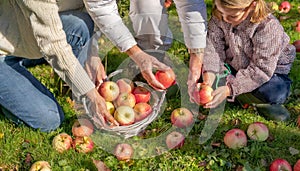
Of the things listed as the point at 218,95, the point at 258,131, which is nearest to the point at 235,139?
the point at 258,131

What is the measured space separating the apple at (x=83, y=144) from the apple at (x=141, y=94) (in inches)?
17.2

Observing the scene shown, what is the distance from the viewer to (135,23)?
383 centimetres

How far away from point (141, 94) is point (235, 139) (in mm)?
709

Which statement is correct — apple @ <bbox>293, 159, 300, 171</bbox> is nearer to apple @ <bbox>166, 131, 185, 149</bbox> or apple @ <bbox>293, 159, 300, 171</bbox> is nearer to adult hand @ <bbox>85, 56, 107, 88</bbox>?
apple @ <bbox>166, 131, 185, 149</bbox>

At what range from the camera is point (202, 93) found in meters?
3.38

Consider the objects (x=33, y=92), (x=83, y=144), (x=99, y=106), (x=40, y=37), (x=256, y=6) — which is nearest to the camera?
(x=40, y=37)

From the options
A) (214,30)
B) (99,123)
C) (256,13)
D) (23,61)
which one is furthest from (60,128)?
(256,13)

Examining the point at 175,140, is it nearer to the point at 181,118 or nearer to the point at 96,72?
the point at 181,118

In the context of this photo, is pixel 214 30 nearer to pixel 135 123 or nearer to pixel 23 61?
pixel 135 123

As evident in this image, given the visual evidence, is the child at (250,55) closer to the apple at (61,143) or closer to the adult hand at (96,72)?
the adult hand at (96,72)

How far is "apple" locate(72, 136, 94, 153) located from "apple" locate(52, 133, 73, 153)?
1.7 inches

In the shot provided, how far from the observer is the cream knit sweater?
9.34 feet

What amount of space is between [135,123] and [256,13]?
3.45 feet

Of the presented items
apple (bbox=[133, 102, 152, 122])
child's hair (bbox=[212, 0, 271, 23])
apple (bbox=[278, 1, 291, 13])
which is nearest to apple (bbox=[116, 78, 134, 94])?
apple (bbox=[133, 102, 152, 122])
